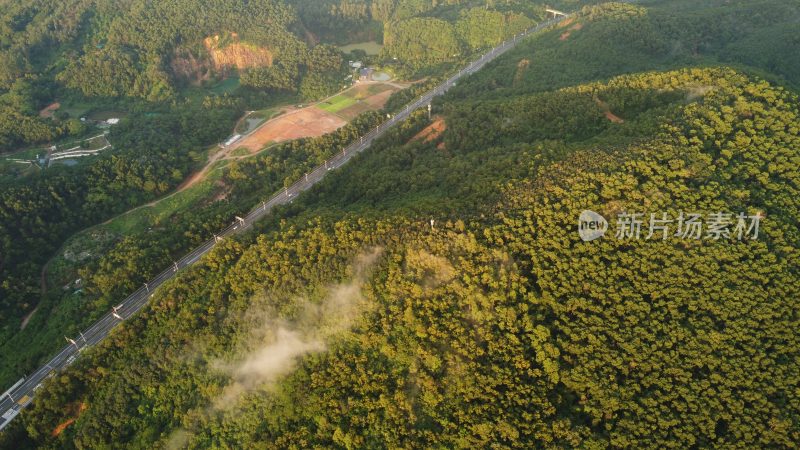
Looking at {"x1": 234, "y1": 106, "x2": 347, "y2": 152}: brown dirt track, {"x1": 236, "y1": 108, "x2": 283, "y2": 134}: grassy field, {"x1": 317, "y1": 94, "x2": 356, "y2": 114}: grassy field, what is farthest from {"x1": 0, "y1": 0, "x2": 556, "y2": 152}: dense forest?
{"x1": 234, "y1": 106, "x2": 347, "y2": 152}: brown dirt track

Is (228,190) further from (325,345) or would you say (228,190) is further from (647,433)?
(647,433)

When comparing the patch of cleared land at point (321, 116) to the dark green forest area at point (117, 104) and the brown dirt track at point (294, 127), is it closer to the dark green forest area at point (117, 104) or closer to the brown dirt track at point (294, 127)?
the brown dirt track at point (294, 127)

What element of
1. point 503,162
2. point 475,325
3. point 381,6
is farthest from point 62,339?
point 381,6

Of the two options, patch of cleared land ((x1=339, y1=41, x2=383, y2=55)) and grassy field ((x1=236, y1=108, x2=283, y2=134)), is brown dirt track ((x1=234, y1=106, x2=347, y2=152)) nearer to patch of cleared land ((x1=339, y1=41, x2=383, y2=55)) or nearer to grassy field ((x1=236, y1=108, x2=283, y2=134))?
grassy field ((x1=236, y1=108, x2=283, y2=134))

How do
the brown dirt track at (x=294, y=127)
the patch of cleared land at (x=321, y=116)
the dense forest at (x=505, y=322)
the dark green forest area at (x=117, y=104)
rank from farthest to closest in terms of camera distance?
the patch of cleared land at (x=321, y=116), the brown dirt track at (x=294, y=127), the dark green forest area at (x=117, y=104), the dense forest at (x=505, y=322)

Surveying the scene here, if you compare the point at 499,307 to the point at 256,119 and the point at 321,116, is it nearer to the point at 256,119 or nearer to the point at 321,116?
the point at 321,116

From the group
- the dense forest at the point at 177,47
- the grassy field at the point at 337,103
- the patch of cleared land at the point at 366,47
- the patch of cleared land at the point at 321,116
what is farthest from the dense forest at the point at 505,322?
the patch of cleared land at the point at 366,47
